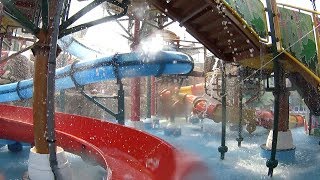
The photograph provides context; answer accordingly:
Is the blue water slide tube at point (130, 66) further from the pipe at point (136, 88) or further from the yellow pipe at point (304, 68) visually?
the pipe at point (136, 88)

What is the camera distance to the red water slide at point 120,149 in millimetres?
4291

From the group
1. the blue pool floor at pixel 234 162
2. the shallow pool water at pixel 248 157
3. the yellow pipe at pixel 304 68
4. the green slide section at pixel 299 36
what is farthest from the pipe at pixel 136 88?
the yellow pipe at pixel 304 68

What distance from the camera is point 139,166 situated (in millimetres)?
4820

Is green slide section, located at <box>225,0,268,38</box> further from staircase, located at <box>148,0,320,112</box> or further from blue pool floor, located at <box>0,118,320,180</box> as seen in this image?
blue pool floor, located at <box>0,118,320,180</box>

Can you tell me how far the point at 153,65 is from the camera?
25.9 ft

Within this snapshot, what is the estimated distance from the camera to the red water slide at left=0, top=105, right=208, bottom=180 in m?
4.29

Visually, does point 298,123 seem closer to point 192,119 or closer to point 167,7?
point 192,119

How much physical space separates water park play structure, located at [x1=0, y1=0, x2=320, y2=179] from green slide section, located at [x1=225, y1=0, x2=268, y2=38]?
2cm

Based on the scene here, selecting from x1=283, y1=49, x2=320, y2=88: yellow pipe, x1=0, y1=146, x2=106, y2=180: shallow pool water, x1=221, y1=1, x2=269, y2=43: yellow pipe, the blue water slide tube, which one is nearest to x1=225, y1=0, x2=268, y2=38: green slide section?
x1=221, y1=1, x2=269, y2=43: yellow pipe

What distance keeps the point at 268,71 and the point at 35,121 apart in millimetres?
7218

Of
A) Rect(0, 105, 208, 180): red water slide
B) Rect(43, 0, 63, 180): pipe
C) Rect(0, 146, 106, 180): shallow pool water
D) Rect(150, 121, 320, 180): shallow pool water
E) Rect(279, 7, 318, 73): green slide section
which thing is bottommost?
Rect(150, 121, 320, 180): shallow pool water

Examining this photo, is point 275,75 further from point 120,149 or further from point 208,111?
point 208,111

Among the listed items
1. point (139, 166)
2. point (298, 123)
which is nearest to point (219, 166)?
point (139, 166)

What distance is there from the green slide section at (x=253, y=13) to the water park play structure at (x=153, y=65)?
0.08 ft
